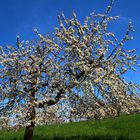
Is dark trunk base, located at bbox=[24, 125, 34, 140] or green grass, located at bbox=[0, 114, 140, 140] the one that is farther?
green grass, located at bbox=[0, 114, 140, 140]

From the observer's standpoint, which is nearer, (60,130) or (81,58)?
(81,58)

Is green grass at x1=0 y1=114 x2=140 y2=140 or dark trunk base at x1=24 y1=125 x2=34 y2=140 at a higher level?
green grass at x1=0 y1=114 x2=140 y2=140

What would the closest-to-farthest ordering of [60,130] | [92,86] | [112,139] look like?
[92,86], [112,139], [60,130]

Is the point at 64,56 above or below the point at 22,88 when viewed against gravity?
above

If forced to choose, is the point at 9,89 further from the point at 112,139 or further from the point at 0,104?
the point at 112,139

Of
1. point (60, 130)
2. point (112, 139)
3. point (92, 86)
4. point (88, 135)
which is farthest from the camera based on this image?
point (60, 130)

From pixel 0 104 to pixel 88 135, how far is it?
10.1m

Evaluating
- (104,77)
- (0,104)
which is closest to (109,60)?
(104,77)

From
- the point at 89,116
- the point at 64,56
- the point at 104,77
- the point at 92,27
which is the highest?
the point at 92,27

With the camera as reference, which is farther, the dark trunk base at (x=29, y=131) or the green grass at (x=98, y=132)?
the green grass at (x=98, y=132)

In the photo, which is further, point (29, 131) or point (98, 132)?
point (98, 132)

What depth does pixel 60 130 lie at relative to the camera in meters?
32.8

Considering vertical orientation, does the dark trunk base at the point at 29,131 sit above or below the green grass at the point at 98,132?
below

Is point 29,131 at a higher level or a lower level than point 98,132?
lower
